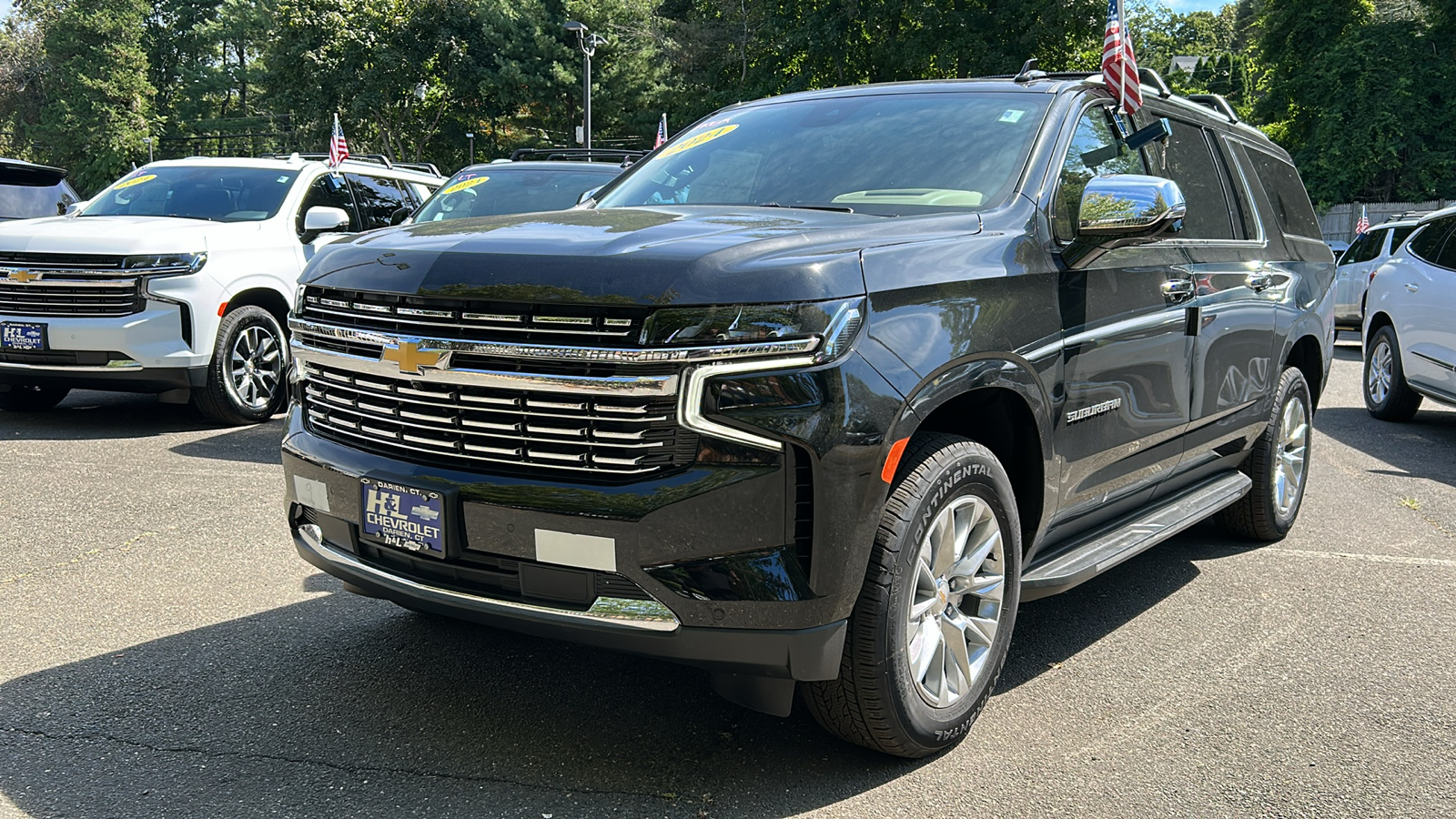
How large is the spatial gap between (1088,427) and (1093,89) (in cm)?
138

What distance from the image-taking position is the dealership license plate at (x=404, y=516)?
299cm

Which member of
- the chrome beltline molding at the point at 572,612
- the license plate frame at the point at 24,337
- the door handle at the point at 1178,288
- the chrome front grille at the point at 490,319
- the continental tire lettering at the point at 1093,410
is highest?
the chrome front grille at the point at 490,319

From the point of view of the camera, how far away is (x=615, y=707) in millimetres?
3564

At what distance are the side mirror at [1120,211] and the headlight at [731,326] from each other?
1264 mm

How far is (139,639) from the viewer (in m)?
4.03

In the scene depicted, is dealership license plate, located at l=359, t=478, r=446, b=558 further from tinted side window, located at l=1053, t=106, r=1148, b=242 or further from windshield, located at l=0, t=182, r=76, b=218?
windshield, located at l=0, t=182, r=76, b=218

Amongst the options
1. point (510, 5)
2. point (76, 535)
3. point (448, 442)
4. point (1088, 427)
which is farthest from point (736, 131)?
point (510, 5)

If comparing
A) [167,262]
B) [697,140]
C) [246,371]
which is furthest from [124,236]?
[697,140]

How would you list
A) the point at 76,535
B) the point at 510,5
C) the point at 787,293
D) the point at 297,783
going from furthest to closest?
1. the point at 510,5
2. the point at 76,535
3. the point at 297,783
4. the point at 787,293

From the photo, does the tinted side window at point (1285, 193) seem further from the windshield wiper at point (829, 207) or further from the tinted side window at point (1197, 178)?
the windshield wiper at point (829, 207)

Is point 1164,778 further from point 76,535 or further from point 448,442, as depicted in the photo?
point 76,535

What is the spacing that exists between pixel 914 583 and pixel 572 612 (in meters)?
0.86

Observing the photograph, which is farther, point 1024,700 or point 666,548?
point 1024,700

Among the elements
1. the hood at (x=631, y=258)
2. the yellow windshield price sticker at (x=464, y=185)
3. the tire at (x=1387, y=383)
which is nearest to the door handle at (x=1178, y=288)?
the hood at (x=631, y=258)
